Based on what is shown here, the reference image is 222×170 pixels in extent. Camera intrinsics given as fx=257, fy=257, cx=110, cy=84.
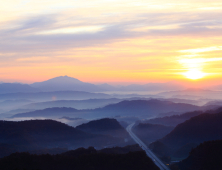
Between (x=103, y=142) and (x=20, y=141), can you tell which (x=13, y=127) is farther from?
(x=103, y=142)

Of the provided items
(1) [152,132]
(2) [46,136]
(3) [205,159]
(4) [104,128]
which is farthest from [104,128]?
(3) [205,159]

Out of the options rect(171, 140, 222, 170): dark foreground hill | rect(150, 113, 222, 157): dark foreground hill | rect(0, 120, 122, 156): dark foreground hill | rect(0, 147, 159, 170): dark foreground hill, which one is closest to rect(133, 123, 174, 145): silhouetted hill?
rect(150, 113, 222, 157): dark foreground hill

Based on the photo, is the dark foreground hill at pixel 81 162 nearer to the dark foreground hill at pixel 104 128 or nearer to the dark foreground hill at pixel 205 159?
the dark foreground hill at pixel 205 159

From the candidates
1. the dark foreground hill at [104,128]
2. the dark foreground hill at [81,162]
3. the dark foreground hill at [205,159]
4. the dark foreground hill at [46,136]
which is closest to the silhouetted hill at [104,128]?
the dark foreground hill at [104,128]

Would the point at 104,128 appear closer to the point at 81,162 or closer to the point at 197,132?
the point at 197,132

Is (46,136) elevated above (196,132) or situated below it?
above

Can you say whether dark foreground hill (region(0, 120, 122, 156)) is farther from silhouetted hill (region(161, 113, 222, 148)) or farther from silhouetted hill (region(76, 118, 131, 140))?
silhouetted hill (region(161, 113, 222, 148))
